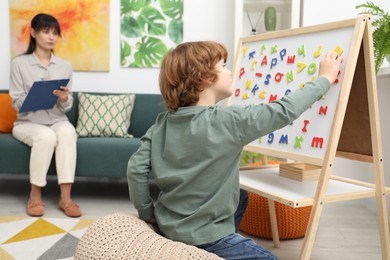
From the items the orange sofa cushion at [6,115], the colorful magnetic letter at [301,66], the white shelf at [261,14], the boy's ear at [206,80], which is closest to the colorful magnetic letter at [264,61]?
the colorful magnetic letter at [301,66]

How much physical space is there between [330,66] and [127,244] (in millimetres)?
845

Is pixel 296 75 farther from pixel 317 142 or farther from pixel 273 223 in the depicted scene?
pixel 273 223

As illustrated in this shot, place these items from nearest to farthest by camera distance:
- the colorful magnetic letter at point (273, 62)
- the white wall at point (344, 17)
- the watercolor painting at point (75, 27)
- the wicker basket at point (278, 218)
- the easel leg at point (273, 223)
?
the colorful magnetic letter at point (273, 62), the easel leg at point (273, 223), the wicker basket at point (278, 218), the white wall at point (344, 17), the watercolor painting at point (75, 27)

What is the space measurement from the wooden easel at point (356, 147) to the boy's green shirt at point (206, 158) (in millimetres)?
174

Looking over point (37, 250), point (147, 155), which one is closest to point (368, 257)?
point (147, 155)

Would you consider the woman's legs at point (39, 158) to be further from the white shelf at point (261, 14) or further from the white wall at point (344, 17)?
the white wall at point (344, 17)

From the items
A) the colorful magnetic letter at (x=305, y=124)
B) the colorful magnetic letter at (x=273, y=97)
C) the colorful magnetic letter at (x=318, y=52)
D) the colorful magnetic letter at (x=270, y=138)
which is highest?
the colorful magnetic letter at (x=318, y=52)

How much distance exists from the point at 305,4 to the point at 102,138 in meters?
1.77

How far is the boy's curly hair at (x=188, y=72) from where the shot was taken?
Answer: 3.92 feet

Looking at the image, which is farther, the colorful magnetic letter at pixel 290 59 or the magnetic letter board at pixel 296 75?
the colorful magnetic letter at pixel 290 59

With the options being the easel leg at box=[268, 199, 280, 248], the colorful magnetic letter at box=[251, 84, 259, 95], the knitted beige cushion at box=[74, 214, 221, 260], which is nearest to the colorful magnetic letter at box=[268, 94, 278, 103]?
the colorful magnetic letter at box=[251, 84, 259, 95]

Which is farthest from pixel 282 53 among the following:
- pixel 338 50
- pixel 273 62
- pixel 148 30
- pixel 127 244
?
pixel 148 30

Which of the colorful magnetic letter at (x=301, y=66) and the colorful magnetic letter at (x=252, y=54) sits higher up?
the colorful magnetic letter at (x=252, y=54)

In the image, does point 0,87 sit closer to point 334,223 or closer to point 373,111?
point 334,223
